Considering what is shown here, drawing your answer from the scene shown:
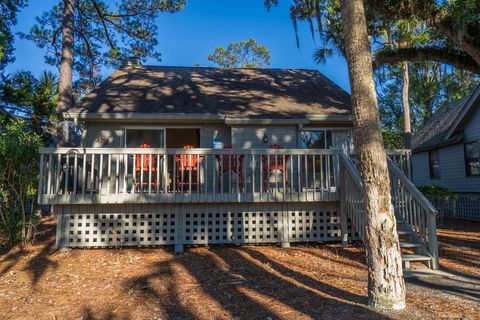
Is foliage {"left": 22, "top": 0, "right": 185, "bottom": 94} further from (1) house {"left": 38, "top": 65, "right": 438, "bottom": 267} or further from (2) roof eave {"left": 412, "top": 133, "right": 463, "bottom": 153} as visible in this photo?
(2) roof eave {"left": 412, "top": 133, "right": 463, "bottom": 153}

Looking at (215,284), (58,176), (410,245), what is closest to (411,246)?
(410,245)

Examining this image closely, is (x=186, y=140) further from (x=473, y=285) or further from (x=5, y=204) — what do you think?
(x=473, y=285)

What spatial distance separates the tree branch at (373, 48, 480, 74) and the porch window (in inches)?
299

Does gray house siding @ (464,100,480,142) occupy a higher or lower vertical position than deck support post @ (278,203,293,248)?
higher

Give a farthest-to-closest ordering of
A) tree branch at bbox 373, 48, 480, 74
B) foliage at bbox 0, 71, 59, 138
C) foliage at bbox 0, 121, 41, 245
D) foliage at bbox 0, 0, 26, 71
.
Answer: foliage at bbox 0, 0, 26, 71
foliage at bbox 0, 71, 59, 138
tree branch at bbox 373, 48, 480, 74
foliage at bbox 0, 121, 41, 245

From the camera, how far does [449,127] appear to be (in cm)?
1573

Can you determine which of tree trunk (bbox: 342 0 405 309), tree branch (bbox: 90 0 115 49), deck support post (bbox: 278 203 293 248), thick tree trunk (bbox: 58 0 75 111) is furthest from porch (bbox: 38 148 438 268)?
tree branch (bbox: 90 0 115 49)

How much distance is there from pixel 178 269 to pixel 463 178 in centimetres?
1414

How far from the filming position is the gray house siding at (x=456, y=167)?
14320mm

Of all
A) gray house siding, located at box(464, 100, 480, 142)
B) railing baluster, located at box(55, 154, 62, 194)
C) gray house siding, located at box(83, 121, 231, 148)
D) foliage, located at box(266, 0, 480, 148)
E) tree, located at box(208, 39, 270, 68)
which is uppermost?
tree, located at box(208, 39, 270, 68)

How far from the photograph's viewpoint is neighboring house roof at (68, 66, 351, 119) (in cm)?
988

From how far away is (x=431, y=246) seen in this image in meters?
6.04

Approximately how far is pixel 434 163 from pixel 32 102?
61.3ft

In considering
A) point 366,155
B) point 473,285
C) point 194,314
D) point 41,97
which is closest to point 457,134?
point 473,285
